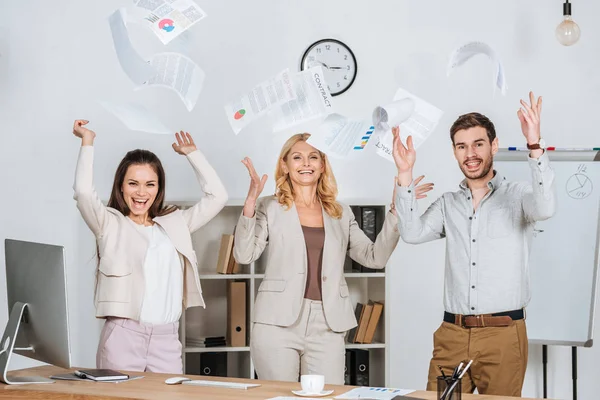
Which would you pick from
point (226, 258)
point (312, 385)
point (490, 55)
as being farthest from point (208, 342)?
point (490, 55)

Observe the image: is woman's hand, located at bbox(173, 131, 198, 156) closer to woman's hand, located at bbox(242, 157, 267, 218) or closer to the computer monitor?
woman's hand, located at bbox(242, 157, 267, 218)

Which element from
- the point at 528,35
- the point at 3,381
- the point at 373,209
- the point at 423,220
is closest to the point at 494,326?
the point at 423,220

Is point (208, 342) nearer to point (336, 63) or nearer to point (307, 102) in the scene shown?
point (307, 102)

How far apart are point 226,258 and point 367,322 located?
0.87 meters

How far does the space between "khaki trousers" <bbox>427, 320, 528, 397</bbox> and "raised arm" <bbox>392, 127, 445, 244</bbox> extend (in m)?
0.41

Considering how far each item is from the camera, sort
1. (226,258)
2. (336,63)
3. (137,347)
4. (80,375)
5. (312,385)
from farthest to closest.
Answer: (336,63), (226,258), (137,347), (80,375), (312,385)

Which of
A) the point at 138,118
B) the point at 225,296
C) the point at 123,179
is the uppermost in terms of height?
the point at 138,118

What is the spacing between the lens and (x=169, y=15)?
3533 mm

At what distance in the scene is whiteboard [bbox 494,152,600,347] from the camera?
4.25 metres

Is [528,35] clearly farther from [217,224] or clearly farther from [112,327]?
[112,327]

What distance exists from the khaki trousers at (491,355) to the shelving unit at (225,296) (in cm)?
116

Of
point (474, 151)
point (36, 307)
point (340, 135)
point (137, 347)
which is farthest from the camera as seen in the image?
point (340, 135)

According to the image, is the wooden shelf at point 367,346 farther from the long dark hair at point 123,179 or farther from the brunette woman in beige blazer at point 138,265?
the long dark hair at point 123,179

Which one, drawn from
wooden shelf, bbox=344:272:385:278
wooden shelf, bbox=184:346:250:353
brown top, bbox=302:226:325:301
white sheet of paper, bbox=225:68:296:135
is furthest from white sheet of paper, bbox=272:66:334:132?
wooden shelf, bbox=184:346:250:353
